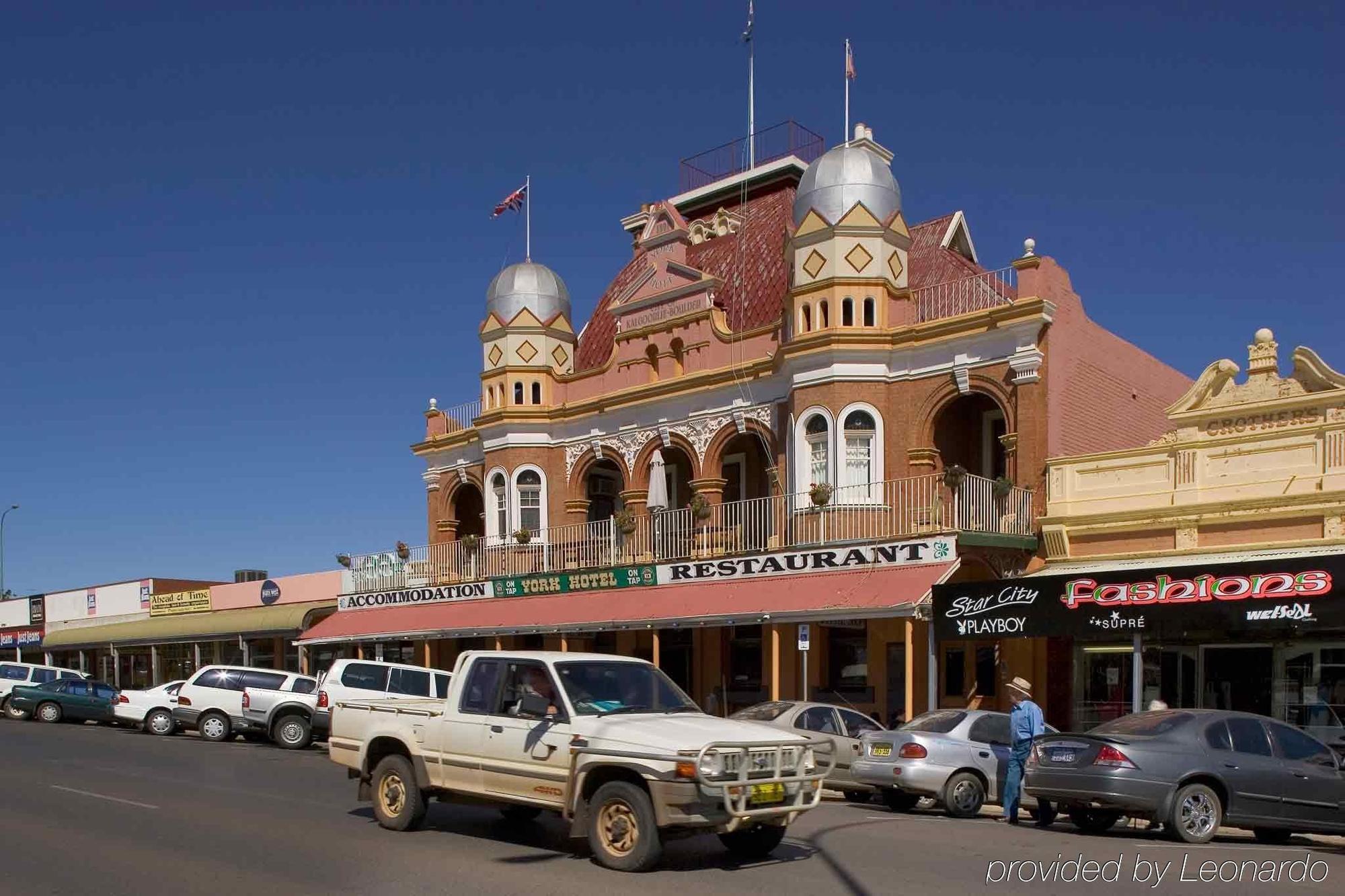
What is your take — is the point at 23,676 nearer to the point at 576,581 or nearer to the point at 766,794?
the point at 576,581

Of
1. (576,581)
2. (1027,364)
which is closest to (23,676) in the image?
(576,581)

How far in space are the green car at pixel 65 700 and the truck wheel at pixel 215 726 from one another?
289 inches

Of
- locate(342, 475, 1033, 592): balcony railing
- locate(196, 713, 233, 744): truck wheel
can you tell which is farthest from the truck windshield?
locate(196, 713, 233, 744): truck wheel

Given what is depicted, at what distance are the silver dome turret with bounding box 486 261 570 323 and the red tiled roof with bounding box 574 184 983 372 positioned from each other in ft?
4.41

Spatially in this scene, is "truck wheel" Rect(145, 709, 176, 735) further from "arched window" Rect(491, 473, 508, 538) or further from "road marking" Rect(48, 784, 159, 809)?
"road marking" Rect(48, 784, 159, 809)

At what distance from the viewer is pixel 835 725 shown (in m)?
18.0

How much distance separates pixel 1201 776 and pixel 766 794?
5058 millimetres

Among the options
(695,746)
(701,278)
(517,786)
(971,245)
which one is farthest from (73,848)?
(971,245)

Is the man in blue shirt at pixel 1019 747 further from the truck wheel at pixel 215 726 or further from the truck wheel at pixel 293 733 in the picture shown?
the truck wheel at pixel 215 726

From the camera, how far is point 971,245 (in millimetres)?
33062

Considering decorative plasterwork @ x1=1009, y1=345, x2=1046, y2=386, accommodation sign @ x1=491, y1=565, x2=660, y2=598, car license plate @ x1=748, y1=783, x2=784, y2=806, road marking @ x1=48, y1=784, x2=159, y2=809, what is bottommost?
road marking @ x1=48, y1=784, x2=159, y2=809

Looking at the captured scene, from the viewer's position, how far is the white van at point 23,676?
1441 inches

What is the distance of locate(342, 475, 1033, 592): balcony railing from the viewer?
23625 mm

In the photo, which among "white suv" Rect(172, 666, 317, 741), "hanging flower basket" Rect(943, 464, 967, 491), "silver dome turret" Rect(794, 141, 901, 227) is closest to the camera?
"hanging flower basket" Rect(943, 464, 967, 491)
